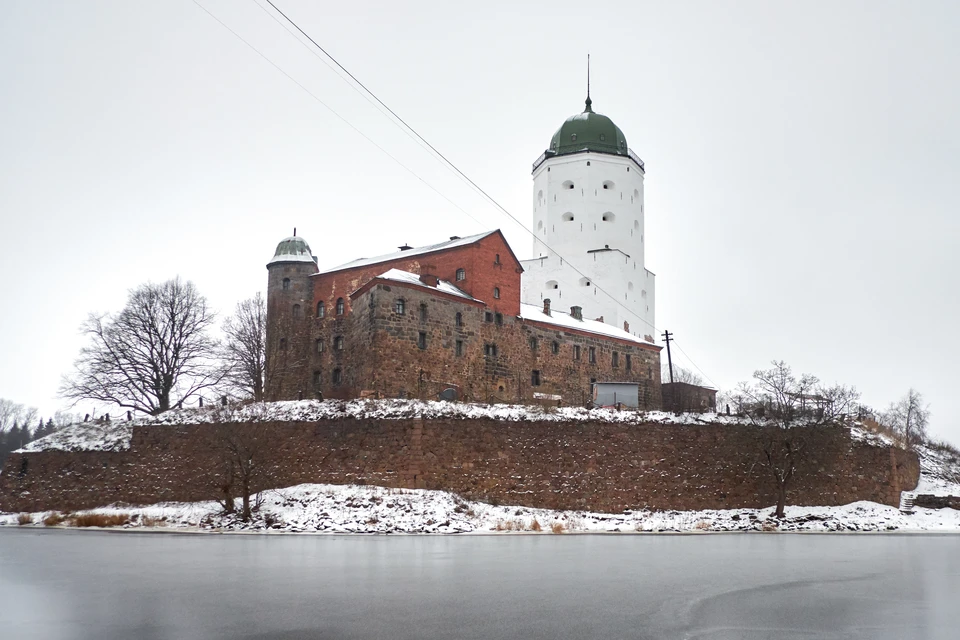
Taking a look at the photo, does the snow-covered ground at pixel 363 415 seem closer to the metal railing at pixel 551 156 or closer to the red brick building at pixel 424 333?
the red brick building at pixel 424 333

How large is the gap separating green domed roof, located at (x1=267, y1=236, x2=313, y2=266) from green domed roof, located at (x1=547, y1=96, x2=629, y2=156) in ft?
99.1

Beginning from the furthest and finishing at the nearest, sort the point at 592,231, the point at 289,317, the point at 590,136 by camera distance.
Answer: the point at 590,136
the point at 592,231
the point at 289,317

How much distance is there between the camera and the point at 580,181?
226 feet

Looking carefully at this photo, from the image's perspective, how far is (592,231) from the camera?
2677 inches

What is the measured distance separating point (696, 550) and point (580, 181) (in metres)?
50.4

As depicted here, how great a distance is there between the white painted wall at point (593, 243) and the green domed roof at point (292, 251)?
82.8ft

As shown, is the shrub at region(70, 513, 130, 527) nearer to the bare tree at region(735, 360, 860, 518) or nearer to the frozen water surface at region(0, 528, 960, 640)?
the frozen water surface at region(0, 528, 960, 640)

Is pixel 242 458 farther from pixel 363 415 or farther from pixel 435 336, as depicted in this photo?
pixel 435 336

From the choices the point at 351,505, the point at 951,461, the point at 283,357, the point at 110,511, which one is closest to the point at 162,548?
the point at 351,505

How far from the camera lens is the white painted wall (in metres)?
66.4

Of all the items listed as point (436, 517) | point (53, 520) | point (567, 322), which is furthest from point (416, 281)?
point (53, 520)

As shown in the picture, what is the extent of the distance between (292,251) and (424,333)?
36.0 feet

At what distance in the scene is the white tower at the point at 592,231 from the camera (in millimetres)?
66438

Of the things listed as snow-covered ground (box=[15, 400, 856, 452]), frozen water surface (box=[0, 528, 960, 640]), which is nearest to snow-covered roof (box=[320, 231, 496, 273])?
snow-covered ground (box=[15, 400, 856, 452])
